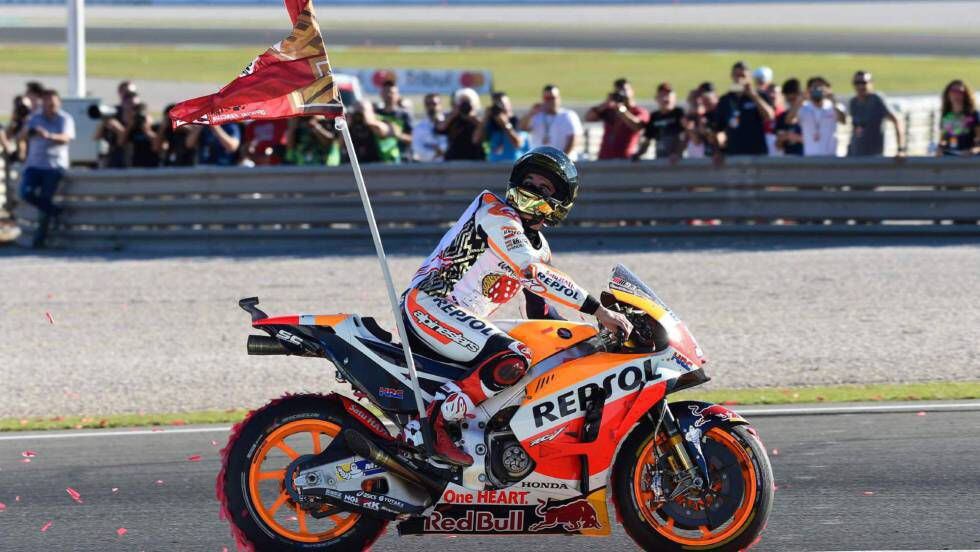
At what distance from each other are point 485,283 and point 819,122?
1071 cm

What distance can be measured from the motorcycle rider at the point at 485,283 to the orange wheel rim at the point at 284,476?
529mm

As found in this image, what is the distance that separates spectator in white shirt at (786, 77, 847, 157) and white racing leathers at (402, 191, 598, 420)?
1054 centimetres

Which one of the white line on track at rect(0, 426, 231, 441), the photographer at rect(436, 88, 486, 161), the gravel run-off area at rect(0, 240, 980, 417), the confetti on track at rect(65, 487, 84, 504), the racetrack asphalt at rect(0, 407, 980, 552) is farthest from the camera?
the photographer at rect(436, 88, 486, 161)

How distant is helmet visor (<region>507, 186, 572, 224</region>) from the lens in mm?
5941

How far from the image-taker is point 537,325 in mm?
6090

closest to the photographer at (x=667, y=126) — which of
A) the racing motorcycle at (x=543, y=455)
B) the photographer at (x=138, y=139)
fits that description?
the photographer at (x=138, y=139)

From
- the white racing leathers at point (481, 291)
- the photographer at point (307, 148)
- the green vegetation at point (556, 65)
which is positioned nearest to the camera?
the white racing leathers at point (481, 291)

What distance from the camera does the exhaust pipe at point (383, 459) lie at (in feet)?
19.5

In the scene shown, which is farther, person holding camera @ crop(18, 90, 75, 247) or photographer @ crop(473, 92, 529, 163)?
person holding camera @ crop(18, 90, 75, 247)

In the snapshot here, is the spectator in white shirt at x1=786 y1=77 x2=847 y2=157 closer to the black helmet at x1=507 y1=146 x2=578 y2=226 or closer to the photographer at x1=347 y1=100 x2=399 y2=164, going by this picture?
the photographer at x1=347 y1=100 x2=399 y2=164

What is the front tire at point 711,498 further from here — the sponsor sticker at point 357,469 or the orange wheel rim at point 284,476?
the orange wheel rim at point 284,476

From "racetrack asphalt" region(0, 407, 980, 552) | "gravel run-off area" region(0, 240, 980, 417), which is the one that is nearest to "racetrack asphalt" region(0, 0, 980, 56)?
"gravel run-off area" region(0, 240, 980, 417)

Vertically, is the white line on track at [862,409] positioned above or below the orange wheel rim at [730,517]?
below

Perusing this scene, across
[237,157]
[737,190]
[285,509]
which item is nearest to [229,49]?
[237,157]
